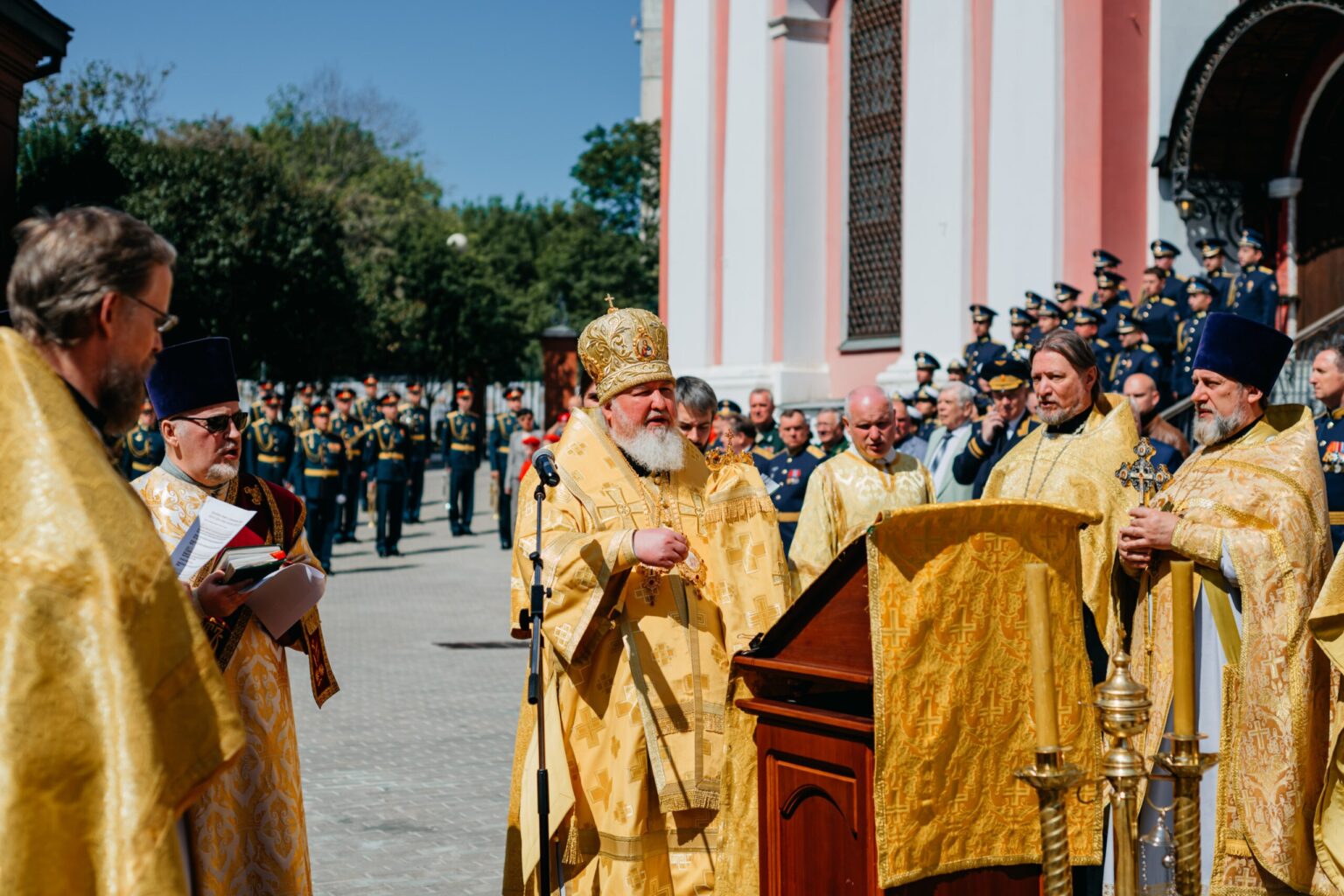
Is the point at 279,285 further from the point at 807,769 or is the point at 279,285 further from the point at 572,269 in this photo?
the point at 807,769

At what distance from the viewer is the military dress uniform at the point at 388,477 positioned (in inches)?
847

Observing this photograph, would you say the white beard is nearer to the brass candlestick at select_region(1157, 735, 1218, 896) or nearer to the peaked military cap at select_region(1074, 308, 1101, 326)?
the brass candlestick at select_region(1157, 735, 1218, 896)

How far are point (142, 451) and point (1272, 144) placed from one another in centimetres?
1327

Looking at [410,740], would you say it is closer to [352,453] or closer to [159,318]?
[159,318]

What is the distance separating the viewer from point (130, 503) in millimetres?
2506

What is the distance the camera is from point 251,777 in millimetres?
4555

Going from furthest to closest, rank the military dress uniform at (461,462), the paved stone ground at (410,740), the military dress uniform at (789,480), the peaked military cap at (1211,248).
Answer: the military dress uniform at (461,462), the peaked military cap at (1211,248), the military dress uniform at (789,480), the paved stone ground at (410,740)

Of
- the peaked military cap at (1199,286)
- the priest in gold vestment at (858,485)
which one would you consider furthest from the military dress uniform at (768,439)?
the priest in gold vestment at (858,485)

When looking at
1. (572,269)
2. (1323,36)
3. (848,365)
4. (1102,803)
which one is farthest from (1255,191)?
(572,269)

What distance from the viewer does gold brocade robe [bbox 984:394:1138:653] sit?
6.14 meters

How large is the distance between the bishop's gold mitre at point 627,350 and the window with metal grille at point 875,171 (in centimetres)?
1463

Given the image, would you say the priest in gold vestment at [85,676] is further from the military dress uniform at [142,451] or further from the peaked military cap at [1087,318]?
the military dress uniform at [142,451]

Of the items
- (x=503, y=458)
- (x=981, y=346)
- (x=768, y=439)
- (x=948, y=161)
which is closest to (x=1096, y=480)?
(x=768, y=439)

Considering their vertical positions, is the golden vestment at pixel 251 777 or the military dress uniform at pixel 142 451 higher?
the military dress uniform at pixel 142 451
